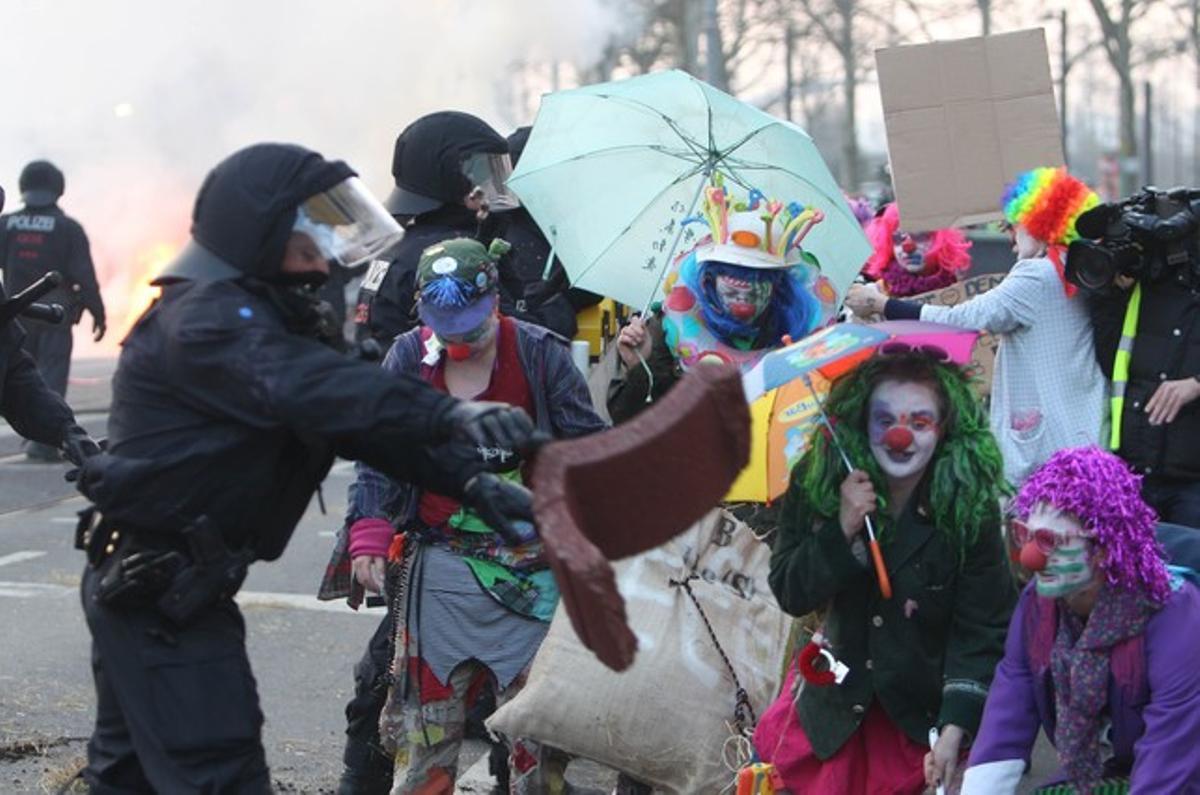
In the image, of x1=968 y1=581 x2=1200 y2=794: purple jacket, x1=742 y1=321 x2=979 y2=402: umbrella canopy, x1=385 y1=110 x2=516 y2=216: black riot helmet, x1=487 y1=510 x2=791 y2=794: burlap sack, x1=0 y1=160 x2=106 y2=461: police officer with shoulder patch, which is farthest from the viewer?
x1=0 y1=160 x2=106 y2=461: police officer with shoulder patch

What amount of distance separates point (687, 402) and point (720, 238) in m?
2.13

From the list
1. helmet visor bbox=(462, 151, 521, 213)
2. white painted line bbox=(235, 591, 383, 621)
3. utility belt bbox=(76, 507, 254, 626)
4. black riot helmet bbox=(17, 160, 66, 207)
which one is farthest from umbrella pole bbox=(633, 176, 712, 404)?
black riot helmet bbox=(17, 160, 66, 207)

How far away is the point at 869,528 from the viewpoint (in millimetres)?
4312

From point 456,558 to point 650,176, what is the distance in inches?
63.7

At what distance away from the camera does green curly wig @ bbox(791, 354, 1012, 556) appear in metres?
4.37

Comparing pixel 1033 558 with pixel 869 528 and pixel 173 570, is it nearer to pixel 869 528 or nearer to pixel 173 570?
pixel 869 528

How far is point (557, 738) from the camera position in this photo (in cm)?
490

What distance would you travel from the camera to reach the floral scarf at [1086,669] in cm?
404

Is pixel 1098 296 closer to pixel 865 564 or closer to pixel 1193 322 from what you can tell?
pixel 1193 322

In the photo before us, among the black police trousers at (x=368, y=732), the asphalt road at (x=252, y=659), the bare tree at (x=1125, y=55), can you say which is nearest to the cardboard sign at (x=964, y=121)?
the asphalt road at (x=252, y=659)

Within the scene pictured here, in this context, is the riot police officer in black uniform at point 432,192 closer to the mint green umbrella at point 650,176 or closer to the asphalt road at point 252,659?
the mint green umbrella at point 650,176

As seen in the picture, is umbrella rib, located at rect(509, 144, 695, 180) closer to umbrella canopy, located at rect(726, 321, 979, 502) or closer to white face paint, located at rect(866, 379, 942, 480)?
umbrella canopy, located at rect(726, 321, 979, 502)

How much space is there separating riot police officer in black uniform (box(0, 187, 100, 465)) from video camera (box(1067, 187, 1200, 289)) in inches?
126

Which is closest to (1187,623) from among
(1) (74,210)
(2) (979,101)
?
(2) (979,101)
